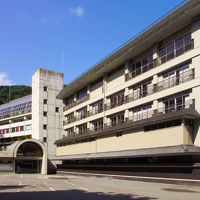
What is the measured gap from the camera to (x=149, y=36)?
42.9m

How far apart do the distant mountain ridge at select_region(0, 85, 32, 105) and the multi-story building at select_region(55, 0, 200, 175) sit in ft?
230

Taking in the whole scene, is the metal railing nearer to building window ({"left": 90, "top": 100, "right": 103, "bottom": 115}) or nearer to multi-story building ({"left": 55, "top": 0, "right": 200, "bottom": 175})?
multi-story building ({"left": 55, "top": 0, "right": 200, "bottom": 175})

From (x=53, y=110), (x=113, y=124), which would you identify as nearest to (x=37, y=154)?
(x=53, y=110)

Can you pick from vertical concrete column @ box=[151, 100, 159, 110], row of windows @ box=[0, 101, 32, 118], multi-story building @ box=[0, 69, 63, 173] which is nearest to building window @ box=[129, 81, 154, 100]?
vertical concrete column @ box=[151, 100, 159, 110]

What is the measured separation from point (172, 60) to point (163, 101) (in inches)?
179

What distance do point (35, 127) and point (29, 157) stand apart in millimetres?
12988

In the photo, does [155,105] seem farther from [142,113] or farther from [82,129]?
[82,129]

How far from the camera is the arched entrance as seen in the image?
6700cm

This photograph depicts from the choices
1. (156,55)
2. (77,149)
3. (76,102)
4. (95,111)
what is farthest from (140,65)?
(76,102)

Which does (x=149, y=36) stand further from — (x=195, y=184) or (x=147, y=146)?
(x=195, y=184)

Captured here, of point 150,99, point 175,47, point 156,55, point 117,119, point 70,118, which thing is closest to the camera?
point 175,47

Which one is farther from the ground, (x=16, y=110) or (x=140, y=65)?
(x=140, y=65)

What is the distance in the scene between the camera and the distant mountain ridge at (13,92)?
129 m

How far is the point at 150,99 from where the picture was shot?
143ft
